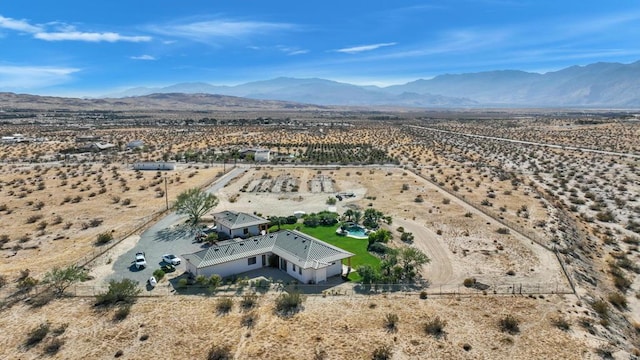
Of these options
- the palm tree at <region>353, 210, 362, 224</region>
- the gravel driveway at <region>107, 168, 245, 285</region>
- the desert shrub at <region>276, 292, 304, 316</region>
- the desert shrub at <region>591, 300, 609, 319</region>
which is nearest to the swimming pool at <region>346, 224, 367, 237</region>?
the palm tree at <region>353, 210, 362, 224</region>

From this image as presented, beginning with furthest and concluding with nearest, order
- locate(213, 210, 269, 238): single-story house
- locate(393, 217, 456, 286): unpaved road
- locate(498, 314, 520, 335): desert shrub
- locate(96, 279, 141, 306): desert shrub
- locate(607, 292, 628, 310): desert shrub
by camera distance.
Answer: locate(213, 210, 269, 238): single-story house, locate(393, 217, 456, 286): unpaved road, locate(607, 292, 628, 310): desert shrub, locate(96, 279, 141, 306): desert shrub, locate(498, 314, 520, 335): desert shrub

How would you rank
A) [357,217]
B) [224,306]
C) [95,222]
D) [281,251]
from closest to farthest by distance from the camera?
[224,306] → [281,251] → [357,217] → [95,222]

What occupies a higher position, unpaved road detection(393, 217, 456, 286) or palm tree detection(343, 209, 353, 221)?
palm tree detection(343, 209, 353, 221)

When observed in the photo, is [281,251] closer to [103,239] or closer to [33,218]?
[103,239]

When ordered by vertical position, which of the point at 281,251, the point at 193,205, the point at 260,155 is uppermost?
the point at 260,155

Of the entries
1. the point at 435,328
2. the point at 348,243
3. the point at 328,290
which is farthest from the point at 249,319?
the point at 348,243

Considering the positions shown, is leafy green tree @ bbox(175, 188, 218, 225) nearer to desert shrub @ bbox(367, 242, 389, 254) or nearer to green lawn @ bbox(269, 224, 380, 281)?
green lawn @ bbox(269, 224, 380, 281)
